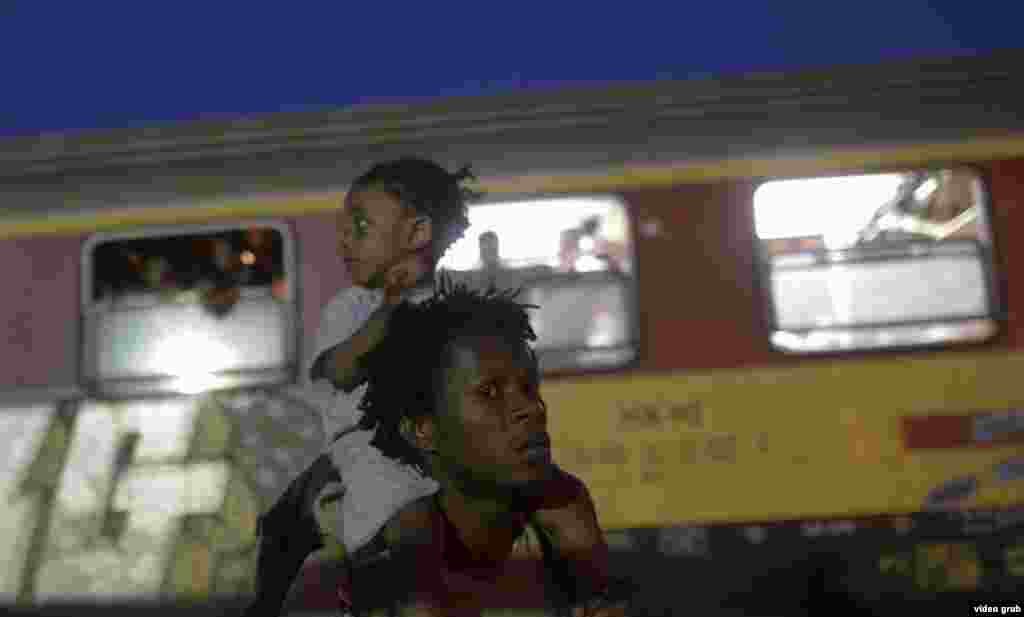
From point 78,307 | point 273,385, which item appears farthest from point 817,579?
point 78,307

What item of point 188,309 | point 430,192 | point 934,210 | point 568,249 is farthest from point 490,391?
point 934,210

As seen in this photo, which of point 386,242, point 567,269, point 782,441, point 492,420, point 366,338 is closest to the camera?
point 492,420

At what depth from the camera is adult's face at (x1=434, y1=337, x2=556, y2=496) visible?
5.06ft

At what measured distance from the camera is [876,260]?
169 inches

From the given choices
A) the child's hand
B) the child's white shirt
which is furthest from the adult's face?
the child's hand

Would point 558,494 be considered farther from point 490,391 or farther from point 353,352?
point 353,352

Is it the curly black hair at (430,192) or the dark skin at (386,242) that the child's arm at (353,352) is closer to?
the dark skin at (386,242)

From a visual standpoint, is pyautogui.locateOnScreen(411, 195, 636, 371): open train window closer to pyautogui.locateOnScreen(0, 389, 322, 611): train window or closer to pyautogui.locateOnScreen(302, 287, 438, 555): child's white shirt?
pyautogui.locateOnScreen(0, 389, 322, 611): train window

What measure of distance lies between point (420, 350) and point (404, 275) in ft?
1.33

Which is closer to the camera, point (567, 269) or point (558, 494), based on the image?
point (558, 494)

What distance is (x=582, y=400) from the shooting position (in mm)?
4230

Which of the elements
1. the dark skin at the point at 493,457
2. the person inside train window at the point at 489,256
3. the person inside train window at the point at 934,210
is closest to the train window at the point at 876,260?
the person inside train window at the point at 934,210

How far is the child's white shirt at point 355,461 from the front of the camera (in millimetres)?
1892

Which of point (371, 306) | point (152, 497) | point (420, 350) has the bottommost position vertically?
point (152, 497)
